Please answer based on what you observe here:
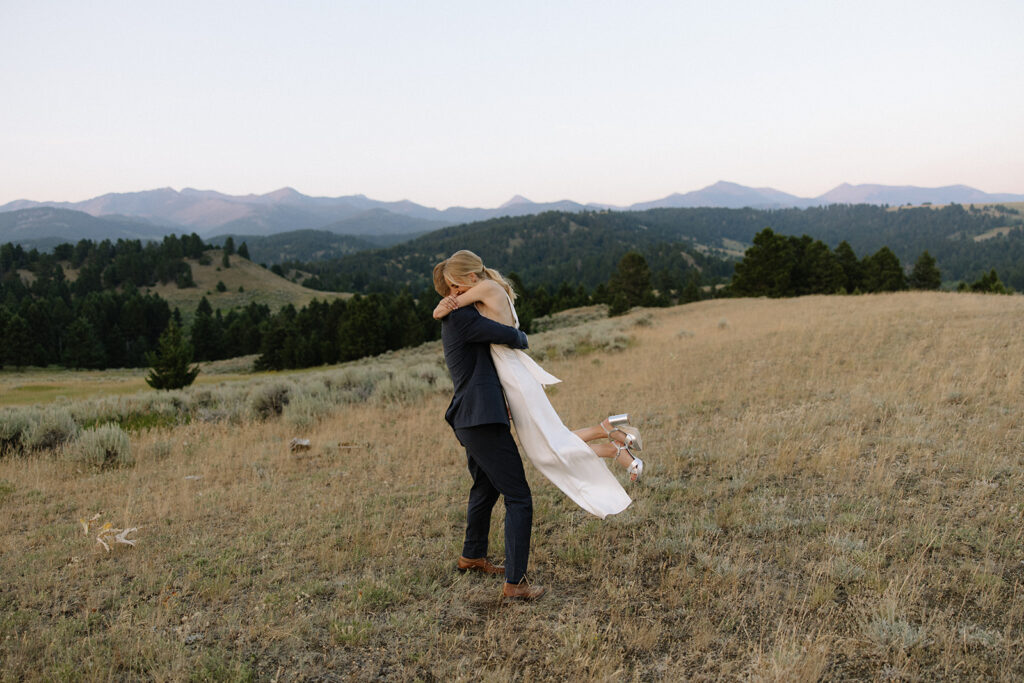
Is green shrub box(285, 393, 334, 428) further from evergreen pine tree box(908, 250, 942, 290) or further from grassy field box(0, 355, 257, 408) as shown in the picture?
evergreen pine tree box(908, 250, 942, 290)

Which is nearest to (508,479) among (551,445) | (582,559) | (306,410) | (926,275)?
(551,445)

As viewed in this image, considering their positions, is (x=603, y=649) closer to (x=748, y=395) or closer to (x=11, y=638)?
(x=11, y=638)

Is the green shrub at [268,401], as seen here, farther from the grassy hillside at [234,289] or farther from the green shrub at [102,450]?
the grassy hillside at [234,289]

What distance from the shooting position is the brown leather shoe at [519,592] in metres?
3.78

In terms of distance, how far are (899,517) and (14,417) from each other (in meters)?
12.9

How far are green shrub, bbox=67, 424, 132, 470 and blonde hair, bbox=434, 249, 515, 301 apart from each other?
7056 mm

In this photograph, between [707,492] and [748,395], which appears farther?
[748,395]

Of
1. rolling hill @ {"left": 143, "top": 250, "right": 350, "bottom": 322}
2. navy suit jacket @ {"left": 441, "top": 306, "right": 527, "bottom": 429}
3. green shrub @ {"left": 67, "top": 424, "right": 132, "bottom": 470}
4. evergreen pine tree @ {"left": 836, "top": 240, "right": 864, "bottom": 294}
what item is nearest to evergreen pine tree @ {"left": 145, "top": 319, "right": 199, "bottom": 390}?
green shrub @ {"left": 67, "top": 424, "right": 132, "bottom": 470}

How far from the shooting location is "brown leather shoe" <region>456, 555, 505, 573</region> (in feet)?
14.0

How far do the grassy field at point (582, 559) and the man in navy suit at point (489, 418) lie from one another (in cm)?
44

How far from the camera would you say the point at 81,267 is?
122 m

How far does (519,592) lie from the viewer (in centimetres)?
378

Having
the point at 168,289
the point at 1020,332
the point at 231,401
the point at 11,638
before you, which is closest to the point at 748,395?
the point at 1020,332

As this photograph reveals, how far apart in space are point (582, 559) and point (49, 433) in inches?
379
